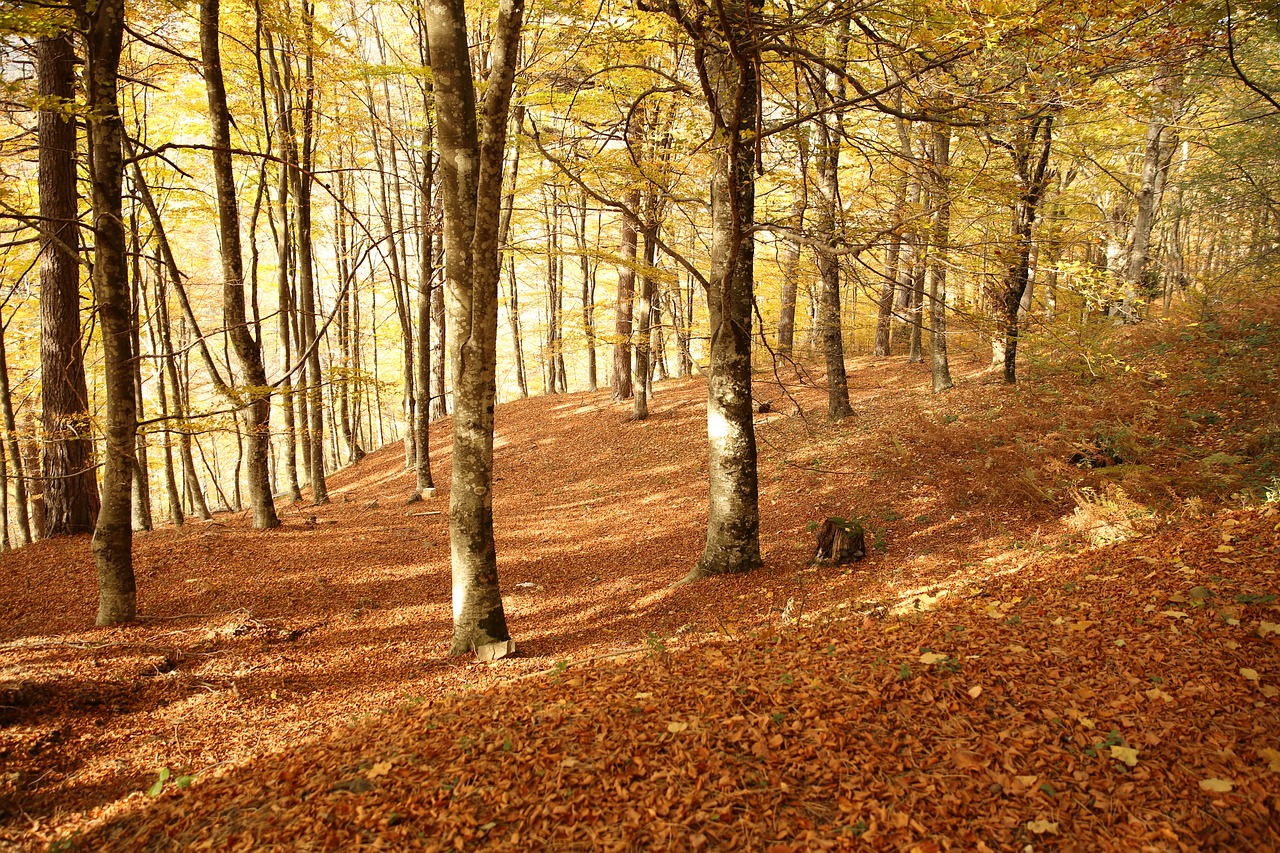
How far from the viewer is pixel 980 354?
59.6 ft

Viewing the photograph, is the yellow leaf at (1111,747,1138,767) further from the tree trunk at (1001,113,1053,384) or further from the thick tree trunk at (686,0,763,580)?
the thick tree trunk at (686,0,763,580)

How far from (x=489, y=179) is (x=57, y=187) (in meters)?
8.11

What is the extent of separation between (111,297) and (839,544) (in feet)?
27.0

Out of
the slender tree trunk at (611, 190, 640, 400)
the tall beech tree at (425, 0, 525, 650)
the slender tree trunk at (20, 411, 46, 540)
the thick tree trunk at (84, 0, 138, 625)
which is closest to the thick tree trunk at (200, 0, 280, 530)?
the thick tree trunk at (84, 0, 138, 625)

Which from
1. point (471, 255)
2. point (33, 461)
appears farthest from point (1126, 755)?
point (33, 461)

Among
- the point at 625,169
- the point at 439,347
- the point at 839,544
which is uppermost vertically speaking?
the point at 625,169

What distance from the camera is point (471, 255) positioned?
5.71 metres

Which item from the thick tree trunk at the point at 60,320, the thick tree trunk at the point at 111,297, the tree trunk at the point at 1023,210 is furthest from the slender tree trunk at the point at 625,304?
the thick tree trunk at the point at 60,320

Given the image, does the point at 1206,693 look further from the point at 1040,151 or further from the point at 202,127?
the point at 202,127

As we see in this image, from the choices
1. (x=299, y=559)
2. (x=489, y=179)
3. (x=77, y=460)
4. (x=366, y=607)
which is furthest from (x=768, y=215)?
(x=77, y=460)

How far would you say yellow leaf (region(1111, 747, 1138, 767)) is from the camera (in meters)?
2.93

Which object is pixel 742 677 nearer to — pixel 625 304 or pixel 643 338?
pixel 643 338

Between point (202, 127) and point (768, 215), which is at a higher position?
point (202, 127)

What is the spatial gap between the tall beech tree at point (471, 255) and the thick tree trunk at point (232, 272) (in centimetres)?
415
